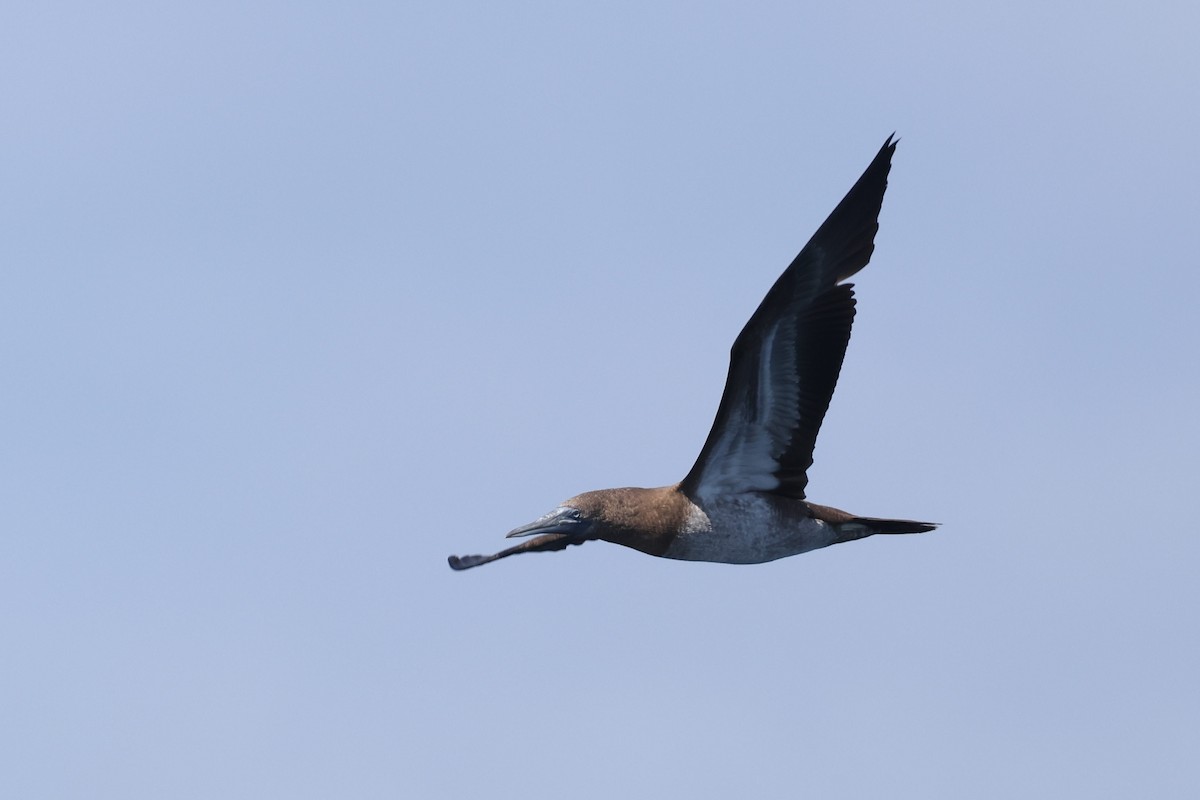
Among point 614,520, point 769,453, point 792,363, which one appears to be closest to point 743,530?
point 769,453

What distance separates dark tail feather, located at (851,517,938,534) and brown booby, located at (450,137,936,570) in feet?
0.05

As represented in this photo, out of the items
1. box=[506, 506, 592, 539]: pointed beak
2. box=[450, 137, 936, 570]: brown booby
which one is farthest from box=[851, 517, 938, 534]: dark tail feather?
box=[506, 506, 592, 539]: pointed beak

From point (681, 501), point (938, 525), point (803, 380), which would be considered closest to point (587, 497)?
point (681, 501)

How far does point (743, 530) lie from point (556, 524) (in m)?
1.92

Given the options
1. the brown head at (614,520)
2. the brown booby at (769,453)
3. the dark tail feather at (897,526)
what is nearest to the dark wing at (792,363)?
the brown booby at (769,453)

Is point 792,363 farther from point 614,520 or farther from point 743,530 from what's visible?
point 614,520

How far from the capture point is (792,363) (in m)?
19.4

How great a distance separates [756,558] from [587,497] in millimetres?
1905

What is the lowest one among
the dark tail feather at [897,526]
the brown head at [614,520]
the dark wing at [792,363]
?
the dark tail feather at [897,526]

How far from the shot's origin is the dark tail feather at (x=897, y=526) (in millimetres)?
20531

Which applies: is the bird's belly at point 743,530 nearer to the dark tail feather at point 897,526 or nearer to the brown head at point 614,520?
the brown head at point 614,520

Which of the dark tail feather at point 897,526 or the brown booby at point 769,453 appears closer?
the brown booby at point 769,453

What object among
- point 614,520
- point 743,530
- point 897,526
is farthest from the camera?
point 897,526

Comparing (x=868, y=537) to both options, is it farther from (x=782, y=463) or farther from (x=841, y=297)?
(x=841, y=297)
